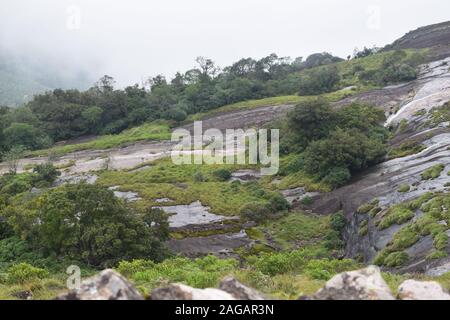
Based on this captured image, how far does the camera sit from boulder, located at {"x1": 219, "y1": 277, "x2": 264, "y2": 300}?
6867 millimetres

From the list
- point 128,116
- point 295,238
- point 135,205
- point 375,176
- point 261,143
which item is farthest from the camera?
point 128,116

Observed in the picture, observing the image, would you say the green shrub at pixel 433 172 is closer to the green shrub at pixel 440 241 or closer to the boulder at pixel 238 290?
the green shrub at pixel 440 241

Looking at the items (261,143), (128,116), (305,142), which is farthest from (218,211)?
(128,116)

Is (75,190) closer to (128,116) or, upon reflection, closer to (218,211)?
(218,211)

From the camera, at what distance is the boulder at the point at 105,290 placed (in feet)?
20.6

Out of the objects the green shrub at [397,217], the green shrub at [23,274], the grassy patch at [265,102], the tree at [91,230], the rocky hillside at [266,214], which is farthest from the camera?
the grassy patch at [265,102]

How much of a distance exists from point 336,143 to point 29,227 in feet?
104

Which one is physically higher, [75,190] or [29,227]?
[75,190]

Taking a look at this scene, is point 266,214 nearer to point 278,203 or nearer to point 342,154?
point 278,203

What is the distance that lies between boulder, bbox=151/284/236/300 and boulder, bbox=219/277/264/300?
144mm

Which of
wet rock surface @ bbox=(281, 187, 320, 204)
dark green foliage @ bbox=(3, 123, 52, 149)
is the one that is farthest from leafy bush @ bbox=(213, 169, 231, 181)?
dark green foliage @ bbox=(3, 123, 52, 149)

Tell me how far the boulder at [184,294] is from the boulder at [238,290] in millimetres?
144

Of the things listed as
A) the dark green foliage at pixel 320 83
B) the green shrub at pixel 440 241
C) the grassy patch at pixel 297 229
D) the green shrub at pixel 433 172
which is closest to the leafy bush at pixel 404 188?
the green shrub at pixel 433 172

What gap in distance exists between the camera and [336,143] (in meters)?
50.3
